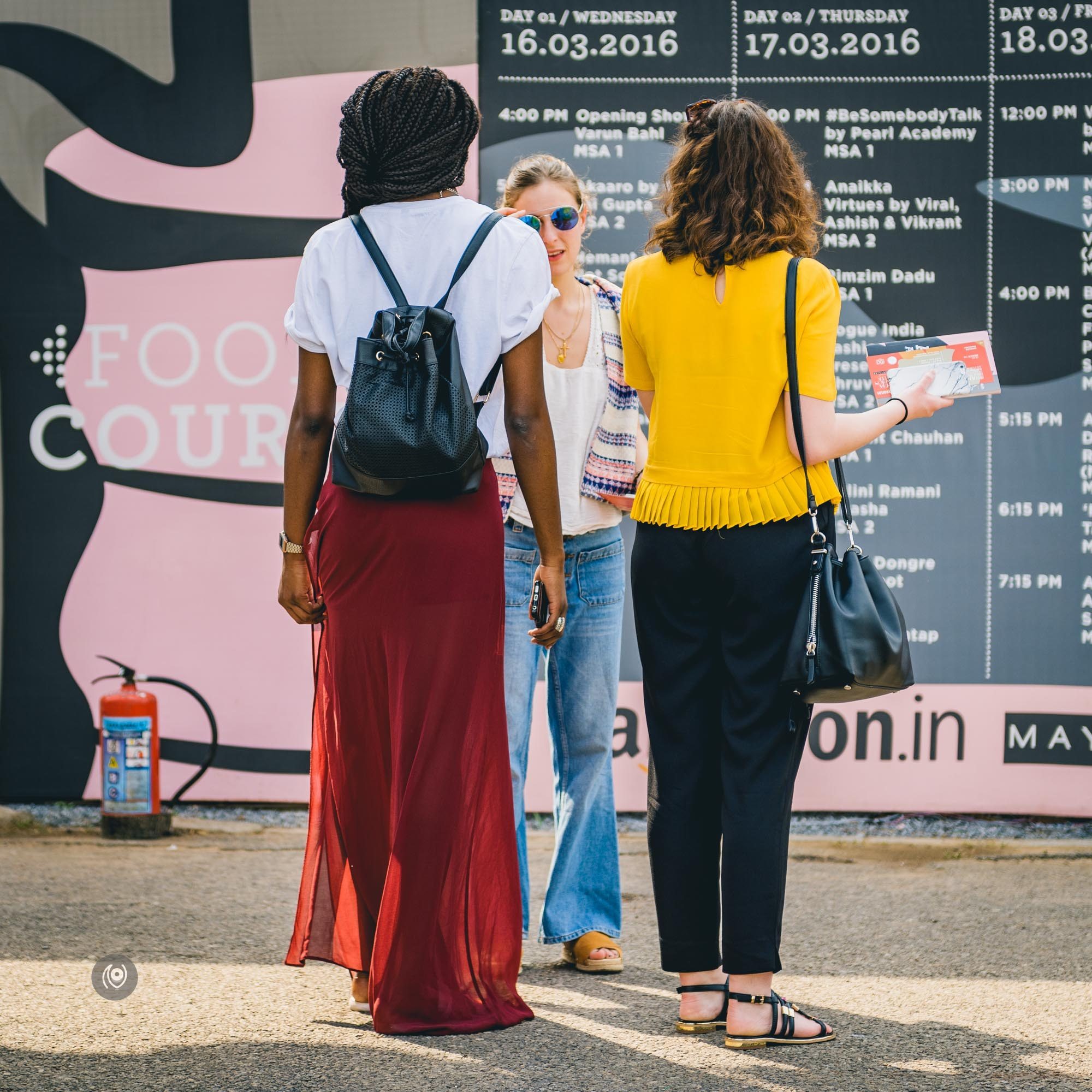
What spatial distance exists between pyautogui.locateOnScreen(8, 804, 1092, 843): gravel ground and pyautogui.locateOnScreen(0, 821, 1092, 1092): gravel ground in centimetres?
17

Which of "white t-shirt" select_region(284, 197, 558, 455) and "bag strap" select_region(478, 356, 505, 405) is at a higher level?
"white t-shirt" select_region(284, 197, 558, 455)

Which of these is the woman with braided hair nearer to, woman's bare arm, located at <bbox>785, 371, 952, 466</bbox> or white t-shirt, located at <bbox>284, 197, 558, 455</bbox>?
white t-shirt, located at <bbox>284, 197, 558, 455</bbox>

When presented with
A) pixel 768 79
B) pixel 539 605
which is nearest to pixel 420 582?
pixel 539 605

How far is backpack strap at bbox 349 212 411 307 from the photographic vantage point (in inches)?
118

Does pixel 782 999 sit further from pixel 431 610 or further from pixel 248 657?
pixel 248 657

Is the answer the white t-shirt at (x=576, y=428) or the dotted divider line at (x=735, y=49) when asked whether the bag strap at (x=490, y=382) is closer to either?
the white t-shirt at (x=576, y=428)

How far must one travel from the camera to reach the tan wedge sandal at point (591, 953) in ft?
12.2

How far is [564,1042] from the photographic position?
10.4 ft

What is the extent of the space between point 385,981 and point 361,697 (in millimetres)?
626

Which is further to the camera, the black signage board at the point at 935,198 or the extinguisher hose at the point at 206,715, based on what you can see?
the extinguisher hose at the point at 206,715

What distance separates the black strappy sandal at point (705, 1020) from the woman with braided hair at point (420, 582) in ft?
1.22

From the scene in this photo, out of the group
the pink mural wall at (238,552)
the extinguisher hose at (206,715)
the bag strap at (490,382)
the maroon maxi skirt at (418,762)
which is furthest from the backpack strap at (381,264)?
the extinguisher hose at (206,715)

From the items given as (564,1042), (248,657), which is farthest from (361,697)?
(248,657)

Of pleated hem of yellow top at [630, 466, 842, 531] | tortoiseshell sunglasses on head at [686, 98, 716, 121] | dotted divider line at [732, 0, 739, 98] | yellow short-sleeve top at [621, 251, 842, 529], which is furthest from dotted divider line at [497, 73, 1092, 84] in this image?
pleated hem of yellow top at [630, 466, 842, 531]
